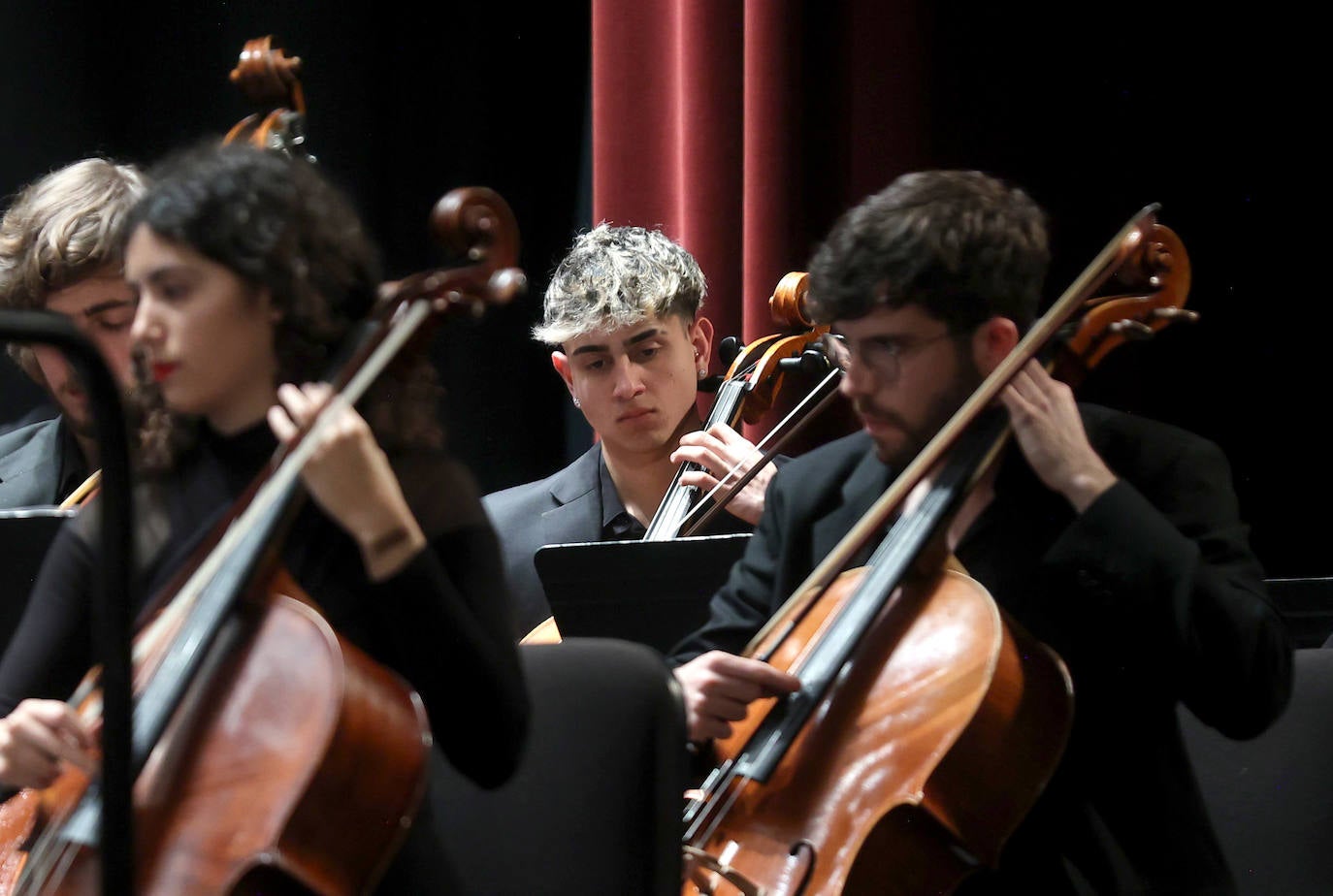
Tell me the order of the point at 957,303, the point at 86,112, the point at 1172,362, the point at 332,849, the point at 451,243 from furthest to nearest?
the point at 86,112, the point at 1172,362, the point at 957,303, the point at 451,243, the point at 332,849

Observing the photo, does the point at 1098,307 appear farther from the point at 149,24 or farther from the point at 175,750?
the point at 149,24

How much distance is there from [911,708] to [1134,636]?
7.1 inches

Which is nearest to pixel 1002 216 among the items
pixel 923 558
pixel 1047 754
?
pixel 923 558

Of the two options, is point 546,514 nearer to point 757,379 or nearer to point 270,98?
point 757,379

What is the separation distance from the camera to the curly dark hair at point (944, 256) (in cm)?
122

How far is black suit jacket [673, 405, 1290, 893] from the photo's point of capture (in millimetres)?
1121

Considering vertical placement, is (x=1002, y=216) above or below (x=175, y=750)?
above

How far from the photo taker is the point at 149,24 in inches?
94.2

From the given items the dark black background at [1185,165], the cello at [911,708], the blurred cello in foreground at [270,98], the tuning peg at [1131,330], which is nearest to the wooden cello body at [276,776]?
the cello at [911,708]

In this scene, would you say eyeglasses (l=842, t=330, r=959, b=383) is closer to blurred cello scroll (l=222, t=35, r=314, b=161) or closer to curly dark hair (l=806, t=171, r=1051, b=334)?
curly dark hair (l=806, t=171, r=1051, b=334)

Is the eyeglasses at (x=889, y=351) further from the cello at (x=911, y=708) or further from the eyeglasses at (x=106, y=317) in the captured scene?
the eyeglasses at (x=106, y=317)

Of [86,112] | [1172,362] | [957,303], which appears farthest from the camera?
[86,112]

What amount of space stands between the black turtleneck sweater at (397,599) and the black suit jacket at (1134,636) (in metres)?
0.40

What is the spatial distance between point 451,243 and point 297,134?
0.84 feet
